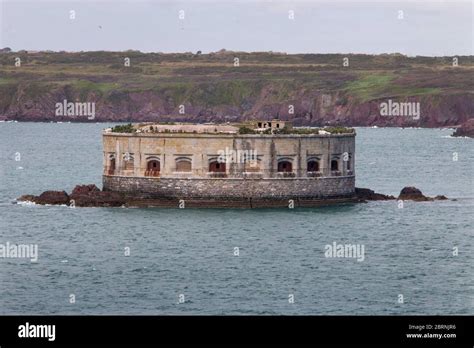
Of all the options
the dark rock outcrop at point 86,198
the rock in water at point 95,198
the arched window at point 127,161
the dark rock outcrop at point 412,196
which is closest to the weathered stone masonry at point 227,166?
A: the arched window at point 127,161

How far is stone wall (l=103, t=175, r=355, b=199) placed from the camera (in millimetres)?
80000

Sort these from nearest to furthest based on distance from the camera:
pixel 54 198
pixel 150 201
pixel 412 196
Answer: pixel 150 201 < pixel 54 198 < pixel 412 196

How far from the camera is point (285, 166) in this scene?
80562 mm

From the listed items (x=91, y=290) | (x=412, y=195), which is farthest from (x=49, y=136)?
(x=91, y=290)

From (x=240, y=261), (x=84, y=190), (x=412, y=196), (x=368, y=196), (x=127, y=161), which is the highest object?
(x=127, y=161)

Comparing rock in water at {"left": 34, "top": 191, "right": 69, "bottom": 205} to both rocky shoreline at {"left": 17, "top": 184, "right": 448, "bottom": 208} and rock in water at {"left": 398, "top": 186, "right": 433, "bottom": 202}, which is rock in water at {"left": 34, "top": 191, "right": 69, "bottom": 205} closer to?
rocky shoreline at {"left": 17, "top": 184, "right": 448, "bottom": 208}

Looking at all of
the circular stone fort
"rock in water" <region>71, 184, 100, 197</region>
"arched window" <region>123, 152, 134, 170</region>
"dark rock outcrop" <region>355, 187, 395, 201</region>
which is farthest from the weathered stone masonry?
"dark rock outcrop" <region>355, 187, 395, 201</region>

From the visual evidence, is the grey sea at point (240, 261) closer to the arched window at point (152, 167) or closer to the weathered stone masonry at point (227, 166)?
the weathered stone masonry at point (227, 166)

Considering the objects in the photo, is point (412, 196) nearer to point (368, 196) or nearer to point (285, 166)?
point (368, 196)

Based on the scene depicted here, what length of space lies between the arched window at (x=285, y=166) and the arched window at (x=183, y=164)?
476 cm

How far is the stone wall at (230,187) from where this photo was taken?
3150 inches

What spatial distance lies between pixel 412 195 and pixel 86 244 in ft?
79.4

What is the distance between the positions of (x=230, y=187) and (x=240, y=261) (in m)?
14.0

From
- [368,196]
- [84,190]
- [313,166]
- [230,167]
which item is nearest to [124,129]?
[84,190]
